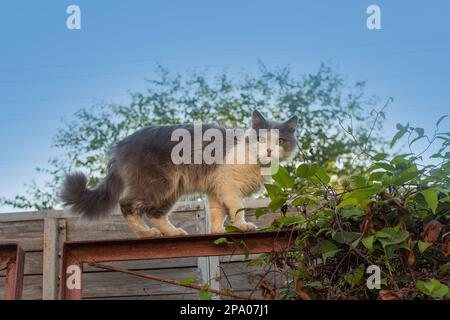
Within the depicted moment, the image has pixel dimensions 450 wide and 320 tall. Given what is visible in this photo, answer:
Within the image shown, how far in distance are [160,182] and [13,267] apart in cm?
115

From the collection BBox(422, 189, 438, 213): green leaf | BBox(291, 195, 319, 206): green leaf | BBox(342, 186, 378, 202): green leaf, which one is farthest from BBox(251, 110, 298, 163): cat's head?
BBox(422, 189, 438, 213): green leaf

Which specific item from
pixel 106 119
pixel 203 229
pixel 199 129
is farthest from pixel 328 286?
pixel 106 119

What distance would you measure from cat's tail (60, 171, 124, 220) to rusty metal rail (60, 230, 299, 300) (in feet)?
3.31

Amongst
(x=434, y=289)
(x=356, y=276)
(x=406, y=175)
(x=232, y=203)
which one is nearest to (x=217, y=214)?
(x=232, y=203)

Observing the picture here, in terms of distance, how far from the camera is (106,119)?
8.23m

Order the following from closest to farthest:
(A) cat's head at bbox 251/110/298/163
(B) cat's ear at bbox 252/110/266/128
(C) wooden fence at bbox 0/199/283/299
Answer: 1. (A) cat's head at bbox 251/110/298/163
2. (B) cat's ear at bbox 252/110/266/128
3. (C) wooden fence at bbox 0/199/283/299

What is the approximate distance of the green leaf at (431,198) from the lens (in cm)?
194

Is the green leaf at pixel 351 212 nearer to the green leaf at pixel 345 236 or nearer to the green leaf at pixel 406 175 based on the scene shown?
the green leaf at pixel 345 236

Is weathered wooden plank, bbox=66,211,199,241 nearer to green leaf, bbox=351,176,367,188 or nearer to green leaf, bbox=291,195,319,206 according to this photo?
green leaf, bbox=291,195,319,206

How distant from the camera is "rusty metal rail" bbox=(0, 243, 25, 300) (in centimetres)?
209

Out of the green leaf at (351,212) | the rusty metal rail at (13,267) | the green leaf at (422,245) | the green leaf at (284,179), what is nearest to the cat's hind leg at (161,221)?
the rusty metal rail at (13,267)

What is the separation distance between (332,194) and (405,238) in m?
0.34
